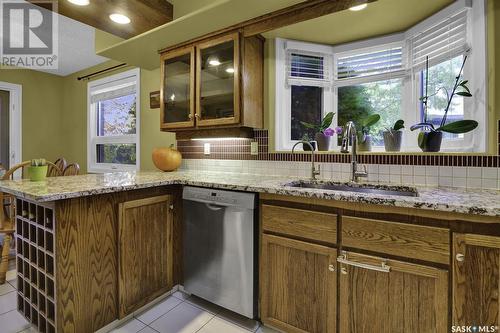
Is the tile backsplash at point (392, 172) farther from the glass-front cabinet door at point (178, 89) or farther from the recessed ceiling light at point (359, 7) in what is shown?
the recessed ceiling light at point (359, 7)

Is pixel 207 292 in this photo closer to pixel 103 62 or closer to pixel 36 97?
pixel 103 62

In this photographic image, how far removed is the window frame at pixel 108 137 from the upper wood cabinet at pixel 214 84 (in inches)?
32.8

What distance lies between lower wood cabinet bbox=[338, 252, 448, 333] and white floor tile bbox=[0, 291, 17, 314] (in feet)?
7.08

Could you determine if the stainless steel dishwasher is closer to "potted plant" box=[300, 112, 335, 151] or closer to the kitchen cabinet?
"potted plant" box=[300, 112, 335, 151]

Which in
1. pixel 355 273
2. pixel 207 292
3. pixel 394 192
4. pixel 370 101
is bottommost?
pixel 207 292

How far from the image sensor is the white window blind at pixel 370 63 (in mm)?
1911

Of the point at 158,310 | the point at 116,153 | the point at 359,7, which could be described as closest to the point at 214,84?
the point at 359,7

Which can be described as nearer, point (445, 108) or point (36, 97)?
point (445, 108)

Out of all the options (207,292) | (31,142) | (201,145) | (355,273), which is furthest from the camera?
(31,142)

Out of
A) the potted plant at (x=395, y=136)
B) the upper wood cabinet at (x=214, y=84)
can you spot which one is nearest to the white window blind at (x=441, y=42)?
the potted plant at (x=395, y=136)

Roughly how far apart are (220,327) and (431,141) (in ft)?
5.70

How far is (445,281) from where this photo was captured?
1.04 meters

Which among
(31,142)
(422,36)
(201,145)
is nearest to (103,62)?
(31,142)

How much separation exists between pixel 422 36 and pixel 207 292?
2.30 m
